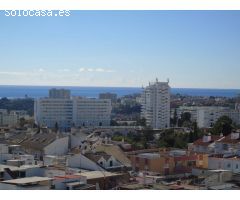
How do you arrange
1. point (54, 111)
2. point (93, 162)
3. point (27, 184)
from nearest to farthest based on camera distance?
1. point (27, 184)
2. point (93, 162)
3. point (54, 111)

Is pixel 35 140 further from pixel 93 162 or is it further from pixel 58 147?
pixel 93 162

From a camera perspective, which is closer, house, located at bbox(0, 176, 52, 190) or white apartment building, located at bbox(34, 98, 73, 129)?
house, located at bbox(0, 176, 52, 190)

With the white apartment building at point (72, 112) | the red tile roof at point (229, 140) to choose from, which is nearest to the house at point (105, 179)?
the red tile roof at point (229, 140)

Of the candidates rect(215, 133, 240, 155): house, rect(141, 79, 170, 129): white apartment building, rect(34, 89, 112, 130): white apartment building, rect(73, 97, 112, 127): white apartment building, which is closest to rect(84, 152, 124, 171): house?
rect(215, 133, 240, 155): house

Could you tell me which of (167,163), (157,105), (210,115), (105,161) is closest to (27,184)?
(105,161)

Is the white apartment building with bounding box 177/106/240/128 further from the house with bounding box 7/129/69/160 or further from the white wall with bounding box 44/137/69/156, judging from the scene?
the white wall with bounding box 44/137/69/156

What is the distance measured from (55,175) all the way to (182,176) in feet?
5.70

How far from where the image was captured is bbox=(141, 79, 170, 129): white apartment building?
21688 mm

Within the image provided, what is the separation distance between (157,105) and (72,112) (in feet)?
11.5

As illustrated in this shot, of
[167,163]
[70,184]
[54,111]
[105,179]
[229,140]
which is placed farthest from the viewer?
[54,111]

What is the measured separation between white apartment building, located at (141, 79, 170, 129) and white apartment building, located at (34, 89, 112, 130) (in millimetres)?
1651

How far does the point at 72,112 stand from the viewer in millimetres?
22734

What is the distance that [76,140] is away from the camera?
8.71 meters

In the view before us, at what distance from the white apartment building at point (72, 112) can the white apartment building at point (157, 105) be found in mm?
1651
